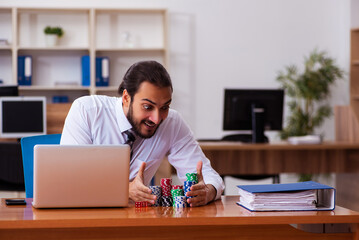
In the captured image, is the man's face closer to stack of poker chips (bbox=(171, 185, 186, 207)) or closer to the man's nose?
the man's nose

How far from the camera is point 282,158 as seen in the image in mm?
4426

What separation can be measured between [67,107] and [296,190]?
2983mm

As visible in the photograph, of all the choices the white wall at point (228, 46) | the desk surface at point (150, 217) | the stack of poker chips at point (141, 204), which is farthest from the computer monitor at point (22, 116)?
the stack of poker chips at point (141, 204)

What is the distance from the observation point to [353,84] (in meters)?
6.23

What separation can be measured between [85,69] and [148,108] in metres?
3.90

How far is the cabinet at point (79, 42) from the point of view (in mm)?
5961

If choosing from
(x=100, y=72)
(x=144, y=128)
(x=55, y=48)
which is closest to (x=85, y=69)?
(x=100, y=72)

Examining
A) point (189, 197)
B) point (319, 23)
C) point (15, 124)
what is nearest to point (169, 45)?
point (319, 23)

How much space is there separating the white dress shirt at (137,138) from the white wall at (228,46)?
380 centimetres

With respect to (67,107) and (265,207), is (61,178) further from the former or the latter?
(67,107)

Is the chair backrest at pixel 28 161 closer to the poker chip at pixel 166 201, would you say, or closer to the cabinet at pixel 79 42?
the poker chip at pixel 166 201

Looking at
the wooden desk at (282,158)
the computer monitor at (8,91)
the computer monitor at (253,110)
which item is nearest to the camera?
the wooden desk at (282,158)

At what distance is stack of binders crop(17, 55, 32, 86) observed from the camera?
5.83m

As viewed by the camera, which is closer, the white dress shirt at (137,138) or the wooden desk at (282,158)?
the white dress shirt at (137,138)
